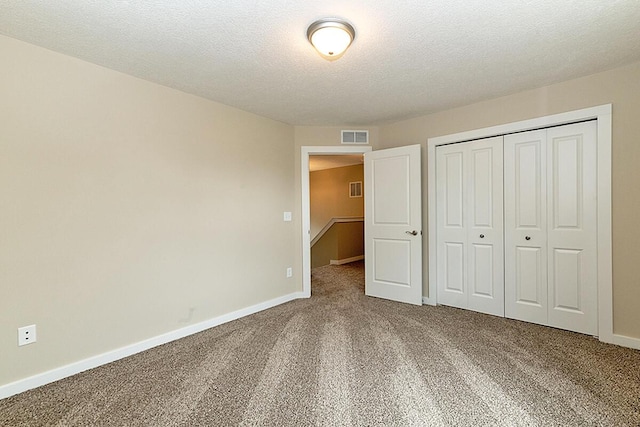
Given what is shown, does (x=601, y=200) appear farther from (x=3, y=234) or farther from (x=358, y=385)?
(x=3, y=234)

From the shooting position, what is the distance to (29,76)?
202 cm

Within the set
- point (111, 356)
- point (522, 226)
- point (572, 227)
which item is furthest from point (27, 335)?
point (572, 227)

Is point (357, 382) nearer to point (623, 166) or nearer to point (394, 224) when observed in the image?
point (394, 224)

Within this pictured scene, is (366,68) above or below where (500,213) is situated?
above

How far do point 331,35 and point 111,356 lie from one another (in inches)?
109

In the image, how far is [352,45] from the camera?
209cm

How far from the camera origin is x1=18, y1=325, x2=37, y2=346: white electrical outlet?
1976 millimetres

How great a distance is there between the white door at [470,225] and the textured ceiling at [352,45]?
70 cm

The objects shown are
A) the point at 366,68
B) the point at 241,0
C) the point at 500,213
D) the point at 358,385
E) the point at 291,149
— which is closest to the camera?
the point at 241,0

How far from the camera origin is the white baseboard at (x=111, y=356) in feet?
6.43

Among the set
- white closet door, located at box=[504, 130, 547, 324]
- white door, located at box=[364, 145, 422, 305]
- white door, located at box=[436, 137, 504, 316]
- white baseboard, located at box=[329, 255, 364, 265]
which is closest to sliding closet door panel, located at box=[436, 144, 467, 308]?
white door, located at box=[436, 137, 504, 316]

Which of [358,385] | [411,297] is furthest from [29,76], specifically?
[411,297]

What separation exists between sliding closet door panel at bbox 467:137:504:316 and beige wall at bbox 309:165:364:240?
4.44 meters

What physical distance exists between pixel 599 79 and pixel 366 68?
6.52 feet
